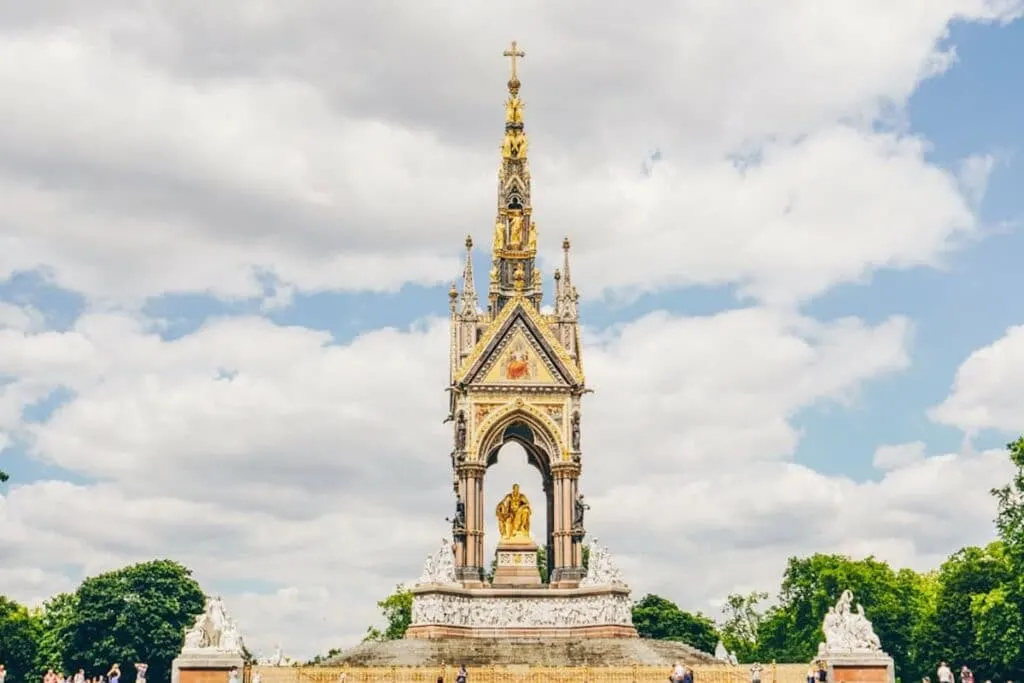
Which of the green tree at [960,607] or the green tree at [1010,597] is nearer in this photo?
the green tree at [1010,597]

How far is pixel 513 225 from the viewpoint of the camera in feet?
181

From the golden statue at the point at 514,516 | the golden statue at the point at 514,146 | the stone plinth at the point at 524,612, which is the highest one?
the golden statue at the point at 514,146

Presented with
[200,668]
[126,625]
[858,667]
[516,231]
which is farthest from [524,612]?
A: [126,625]

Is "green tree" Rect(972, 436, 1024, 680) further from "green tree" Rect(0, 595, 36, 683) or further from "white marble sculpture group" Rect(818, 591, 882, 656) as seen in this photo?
"green tree" Rect(0, 595, 36, 683)

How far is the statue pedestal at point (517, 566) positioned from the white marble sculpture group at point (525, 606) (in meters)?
1.10

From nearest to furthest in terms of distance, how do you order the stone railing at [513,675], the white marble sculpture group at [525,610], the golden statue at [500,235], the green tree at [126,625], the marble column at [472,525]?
the stone railing at [513,675]
the white marble sculpture group at [525,610]
the marble column at [472,525]
the golden statue at [500,235]
the green tree at [126,625]

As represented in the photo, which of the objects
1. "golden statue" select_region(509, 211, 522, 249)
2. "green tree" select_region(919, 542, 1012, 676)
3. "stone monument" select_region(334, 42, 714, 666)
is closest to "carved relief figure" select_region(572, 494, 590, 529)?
"stone monument" select_region(334, 42, 714, 666)

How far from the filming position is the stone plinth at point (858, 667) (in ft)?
127

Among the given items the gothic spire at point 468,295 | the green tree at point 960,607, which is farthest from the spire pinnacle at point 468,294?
the green tree at point 960,607

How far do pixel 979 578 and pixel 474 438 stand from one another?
26.3 m

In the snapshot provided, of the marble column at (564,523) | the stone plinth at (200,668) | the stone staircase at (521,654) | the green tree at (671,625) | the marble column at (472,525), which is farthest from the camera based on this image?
the green tree at (671,625)

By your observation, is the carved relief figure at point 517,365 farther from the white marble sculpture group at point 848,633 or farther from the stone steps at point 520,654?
the white marble sculpture group at point 848,633

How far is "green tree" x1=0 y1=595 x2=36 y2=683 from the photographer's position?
68.0 m

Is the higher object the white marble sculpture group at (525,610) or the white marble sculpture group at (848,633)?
the white marble sculpture group at (525,610)
